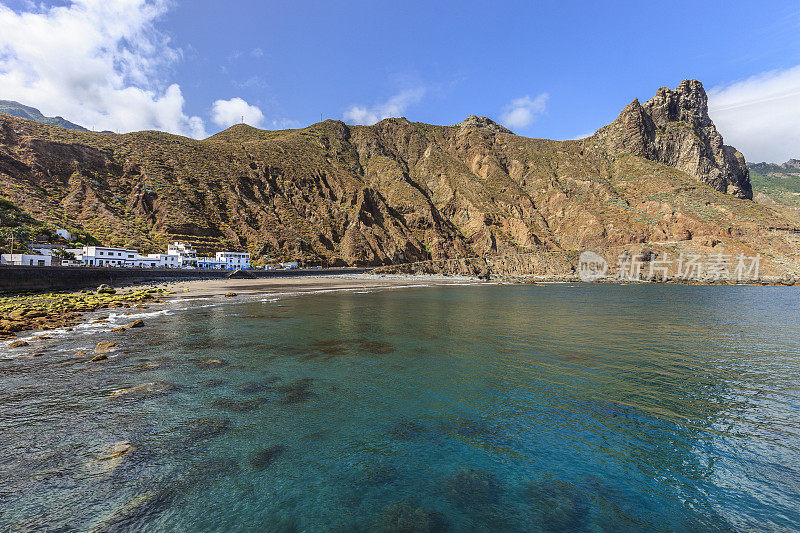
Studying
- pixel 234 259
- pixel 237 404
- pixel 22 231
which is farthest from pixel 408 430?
pixel 234 259

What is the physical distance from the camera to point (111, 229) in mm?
97375

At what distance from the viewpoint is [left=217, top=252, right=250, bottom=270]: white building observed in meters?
103

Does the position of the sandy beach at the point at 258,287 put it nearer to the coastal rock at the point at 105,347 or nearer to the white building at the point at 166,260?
the white building at the point at 166,260

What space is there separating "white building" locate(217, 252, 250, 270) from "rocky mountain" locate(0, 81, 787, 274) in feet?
34.0

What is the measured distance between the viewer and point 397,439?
1245 cm

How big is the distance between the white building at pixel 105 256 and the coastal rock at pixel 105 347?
7556 cm

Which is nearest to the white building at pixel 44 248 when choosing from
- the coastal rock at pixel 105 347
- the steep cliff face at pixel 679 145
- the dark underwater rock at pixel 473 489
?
the coastal rock at pixel 105 347

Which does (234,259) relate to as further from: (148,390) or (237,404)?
(237,404)

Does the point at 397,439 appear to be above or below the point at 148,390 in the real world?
below

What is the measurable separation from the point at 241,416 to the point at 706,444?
1832 cm

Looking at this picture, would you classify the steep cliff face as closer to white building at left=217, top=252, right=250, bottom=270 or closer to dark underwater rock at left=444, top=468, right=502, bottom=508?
white building at left=217, top=252, right=250, bottom=270

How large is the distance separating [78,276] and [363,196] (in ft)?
360

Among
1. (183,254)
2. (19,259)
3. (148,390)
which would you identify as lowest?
(148,390)

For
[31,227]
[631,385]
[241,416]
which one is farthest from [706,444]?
[31,227]
